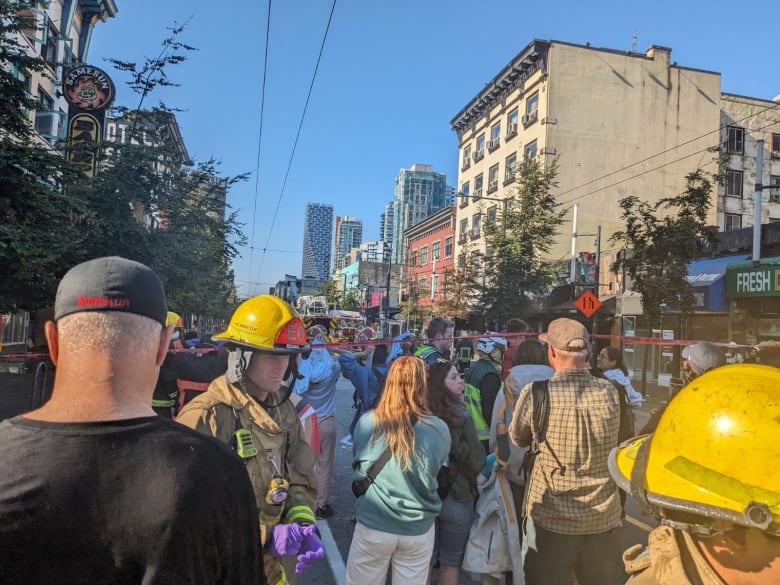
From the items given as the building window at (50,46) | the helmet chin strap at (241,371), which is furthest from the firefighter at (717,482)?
the building window at (50,46)

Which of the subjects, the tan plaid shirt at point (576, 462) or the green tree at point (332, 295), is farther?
the green tree at point (332, 295)

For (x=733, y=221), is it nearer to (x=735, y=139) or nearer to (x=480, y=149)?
(x=735, y=139)

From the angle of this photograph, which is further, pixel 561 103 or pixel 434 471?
pixel 561 103

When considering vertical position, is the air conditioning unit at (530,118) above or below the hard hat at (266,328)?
above

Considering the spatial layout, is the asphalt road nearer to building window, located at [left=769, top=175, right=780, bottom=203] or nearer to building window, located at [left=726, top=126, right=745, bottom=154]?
building window, located at [left=769, top=175, right=780, bottom=203]

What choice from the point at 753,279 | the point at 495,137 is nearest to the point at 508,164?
the point at 495,137

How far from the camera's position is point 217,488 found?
1235 millimetres

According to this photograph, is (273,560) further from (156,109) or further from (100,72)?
(100,72)

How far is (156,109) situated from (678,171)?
1153 inches

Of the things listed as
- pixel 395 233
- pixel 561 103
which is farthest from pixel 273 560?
pixel 395 233

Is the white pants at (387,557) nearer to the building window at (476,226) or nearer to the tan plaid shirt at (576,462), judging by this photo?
the tan plaid shirt at (576,462)

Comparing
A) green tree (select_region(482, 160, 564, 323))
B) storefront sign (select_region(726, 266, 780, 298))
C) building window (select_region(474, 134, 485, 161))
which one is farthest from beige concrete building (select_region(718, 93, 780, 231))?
storefront sign (select_region(726, 266, 780, 298))

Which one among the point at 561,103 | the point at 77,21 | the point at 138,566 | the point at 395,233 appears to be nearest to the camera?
the point at 138,566

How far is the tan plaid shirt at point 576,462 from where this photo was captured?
120 inches
